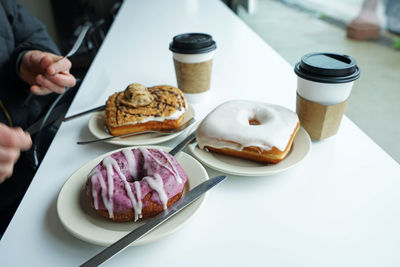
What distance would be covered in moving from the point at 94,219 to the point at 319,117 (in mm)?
460

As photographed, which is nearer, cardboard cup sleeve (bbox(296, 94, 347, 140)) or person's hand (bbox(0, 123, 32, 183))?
person's hand (bbox(0, 123, 32, 183))

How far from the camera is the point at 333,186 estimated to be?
0.54 meters

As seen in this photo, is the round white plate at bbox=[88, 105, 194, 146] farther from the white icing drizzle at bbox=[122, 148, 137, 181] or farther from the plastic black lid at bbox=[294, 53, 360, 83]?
the plastic black lid at bbox=[294, 53, 360, 83]

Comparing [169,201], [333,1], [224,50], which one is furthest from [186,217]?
[333,1]

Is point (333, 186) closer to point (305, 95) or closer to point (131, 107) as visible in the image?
point (305, 95)

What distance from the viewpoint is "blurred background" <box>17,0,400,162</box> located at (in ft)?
2.59

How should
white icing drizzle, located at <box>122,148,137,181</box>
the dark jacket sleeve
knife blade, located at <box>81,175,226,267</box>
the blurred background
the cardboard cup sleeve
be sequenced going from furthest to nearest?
the dark jacket sleeve → the blurred background → the cardboard cup sleeve → white icing drizzle, located at <box>122,148,137,181</box> → knife blade, located at <box>81,175,226,267</box>

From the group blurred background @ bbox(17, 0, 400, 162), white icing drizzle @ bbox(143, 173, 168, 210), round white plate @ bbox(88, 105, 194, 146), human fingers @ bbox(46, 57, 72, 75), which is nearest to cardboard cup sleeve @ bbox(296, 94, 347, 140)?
blurred background @ bbox(17, 0, 400, 162)

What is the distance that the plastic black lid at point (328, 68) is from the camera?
1.91ft

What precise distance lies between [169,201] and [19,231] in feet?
0.76

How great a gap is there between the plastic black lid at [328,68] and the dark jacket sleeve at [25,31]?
88 centimetres

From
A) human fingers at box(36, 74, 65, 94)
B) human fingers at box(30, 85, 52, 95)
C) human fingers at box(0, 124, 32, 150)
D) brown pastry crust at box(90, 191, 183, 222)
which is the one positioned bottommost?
human fingers at box(30, 85, 52, 95)

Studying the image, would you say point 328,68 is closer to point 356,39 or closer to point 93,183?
point 93,183

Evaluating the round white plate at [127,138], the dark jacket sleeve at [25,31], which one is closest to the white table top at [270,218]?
the round white plate at [127,138]
